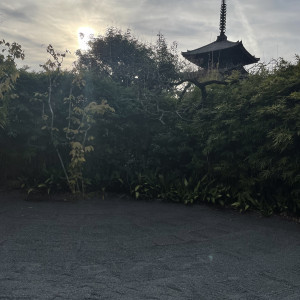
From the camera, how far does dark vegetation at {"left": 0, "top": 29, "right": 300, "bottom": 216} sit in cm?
522

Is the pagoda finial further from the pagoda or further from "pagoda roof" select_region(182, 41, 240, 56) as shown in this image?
"pagoda roof" select_region(182, 41, 240, 56)

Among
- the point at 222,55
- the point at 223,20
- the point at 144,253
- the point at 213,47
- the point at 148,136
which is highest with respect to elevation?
the point at 223,20

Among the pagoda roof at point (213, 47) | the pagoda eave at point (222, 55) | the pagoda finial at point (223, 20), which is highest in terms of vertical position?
the pagoda finial at point (223, 20)

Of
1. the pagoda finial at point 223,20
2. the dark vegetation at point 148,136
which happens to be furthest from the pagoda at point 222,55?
the dark vegetation at point 148,136

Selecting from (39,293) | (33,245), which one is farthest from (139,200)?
(39,293)

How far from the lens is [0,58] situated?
582 centimetres

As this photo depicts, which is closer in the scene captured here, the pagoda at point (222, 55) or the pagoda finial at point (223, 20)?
the pagoda at point (222, 55)

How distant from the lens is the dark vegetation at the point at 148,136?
5219 mm

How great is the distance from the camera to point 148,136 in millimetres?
6879

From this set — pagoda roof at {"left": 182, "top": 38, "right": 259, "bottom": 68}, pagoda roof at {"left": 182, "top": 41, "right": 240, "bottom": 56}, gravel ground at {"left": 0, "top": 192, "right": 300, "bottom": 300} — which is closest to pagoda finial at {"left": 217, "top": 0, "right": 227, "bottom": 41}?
pagoda roof at {"left": 182, "top": 41, "right": 240, "bottom": 56}

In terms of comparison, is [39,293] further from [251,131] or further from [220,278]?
[251,131]

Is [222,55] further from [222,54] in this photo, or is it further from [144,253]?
[144,253]

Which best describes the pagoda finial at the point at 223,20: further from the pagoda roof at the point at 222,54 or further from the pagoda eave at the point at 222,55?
the pagoda eave at the point at 222,55

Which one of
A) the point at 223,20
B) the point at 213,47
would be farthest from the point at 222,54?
the point at 223,20
